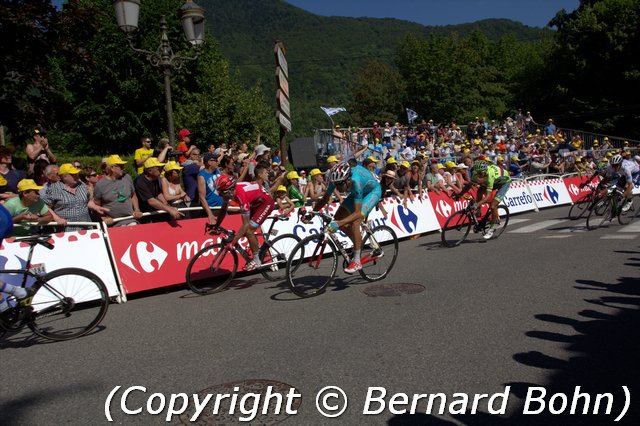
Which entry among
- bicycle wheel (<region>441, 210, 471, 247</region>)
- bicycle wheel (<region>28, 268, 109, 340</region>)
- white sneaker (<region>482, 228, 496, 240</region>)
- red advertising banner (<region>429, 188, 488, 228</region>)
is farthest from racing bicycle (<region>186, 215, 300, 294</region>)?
red advertising banner (<region>429, 188, 488, 228</region>)

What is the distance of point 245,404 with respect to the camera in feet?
13.9

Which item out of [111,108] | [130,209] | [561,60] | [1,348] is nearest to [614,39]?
[561,60]

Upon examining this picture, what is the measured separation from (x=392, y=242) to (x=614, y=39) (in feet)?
160

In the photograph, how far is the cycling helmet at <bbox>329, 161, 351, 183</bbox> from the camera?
7707 millimetres

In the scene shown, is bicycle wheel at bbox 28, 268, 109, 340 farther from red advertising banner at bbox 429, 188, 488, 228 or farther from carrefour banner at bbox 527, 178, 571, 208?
carrefour banner at bbox 527, 178, 571, 208

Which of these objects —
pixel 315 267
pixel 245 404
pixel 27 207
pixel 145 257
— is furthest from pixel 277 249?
pixel 245 404

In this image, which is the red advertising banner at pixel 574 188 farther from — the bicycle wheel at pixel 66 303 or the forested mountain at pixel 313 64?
the forested mountain at pixel 313 64

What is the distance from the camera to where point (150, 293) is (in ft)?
29.2

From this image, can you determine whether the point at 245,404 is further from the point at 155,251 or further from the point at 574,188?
the point at 574,188

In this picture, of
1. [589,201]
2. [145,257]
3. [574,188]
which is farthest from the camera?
[574,188]

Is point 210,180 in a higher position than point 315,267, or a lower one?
higher

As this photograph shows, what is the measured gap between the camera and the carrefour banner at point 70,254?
7477mm

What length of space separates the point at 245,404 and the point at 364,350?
145 cm

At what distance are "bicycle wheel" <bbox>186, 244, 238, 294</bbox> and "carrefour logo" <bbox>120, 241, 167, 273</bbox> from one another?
0.71m
